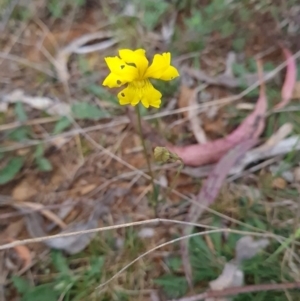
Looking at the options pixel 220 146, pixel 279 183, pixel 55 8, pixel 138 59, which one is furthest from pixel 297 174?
pixel 55 8

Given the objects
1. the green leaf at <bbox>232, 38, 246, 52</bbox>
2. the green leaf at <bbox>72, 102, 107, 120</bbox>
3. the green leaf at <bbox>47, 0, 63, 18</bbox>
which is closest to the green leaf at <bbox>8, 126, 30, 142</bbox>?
the green leaf at <bbox>72, 102, 107, 120</bbox>

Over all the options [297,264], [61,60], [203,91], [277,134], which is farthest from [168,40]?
[297,264]

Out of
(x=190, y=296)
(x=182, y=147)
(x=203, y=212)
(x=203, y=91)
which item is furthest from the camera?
(x=203, y=91)

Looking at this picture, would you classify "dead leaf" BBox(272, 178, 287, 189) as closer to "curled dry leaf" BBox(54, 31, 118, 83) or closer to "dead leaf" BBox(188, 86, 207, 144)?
"dead leaf" BBox(188, 86, 207, 144)

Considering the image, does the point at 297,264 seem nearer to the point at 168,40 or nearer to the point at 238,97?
the point at 238,97

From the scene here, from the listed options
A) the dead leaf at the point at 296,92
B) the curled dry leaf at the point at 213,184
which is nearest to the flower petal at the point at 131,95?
the curled dry leaf at the point at 213,184

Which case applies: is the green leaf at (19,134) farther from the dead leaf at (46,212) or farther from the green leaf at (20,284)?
the green leaf at (20,284)
